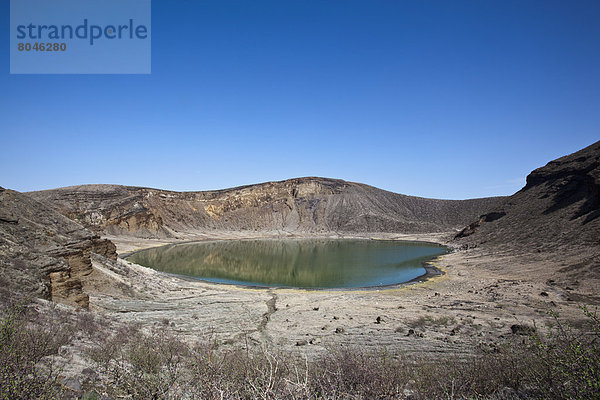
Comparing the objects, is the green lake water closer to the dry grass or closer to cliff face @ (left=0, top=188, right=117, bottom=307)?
cliff face @ (left=0, top=188, right=117, bottom=307)

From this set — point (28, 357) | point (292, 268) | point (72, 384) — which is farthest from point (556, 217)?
point (28, 357)

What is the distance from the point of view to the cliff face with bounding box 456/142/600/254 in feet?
93.8

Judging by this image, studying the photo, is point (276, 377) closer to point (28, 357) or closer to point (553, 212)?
point (28, 357)

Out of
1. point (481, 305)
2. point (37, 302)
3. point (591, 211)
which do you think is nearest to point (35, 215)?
point (37, 302)

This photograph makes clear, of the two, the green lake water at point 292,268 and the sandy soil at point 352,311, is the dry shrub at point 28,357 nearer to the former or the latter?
the sandy soil at point 352,311

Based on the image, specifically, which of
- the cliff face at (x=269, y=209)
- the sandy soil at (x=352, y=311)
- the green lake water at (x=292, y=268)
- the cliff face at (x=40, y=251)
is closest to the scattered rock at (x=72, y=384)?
the sandy soil at (x=352, y=311)

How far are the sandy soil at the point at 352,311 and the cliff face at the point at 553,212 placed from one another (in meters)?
6.20

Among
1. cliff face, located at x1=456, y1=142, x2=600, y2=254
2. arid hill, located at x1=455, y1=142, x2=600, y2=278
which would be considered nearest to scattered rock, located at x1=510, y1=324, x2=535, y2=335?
arid hill, located at x1=455, y1=142, x2=600, y2=278

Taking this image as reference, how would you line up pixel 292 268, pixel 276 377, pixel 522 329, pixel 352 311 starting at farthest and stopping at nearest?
pixel 292 268, pixel 352 311, pixel 522 329, pixel 276 377

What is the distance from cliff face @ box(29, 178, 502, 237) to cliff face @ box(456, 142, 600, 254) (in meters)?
36.1

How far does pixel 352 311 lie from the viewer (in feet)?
52.2

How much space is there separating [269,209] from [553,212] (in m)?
70.7

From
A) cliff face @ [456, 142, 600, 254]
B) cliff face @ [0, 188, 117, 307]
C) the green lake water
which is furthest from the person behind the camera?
the green lake water

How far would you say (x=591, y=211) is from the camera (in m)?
30.0
